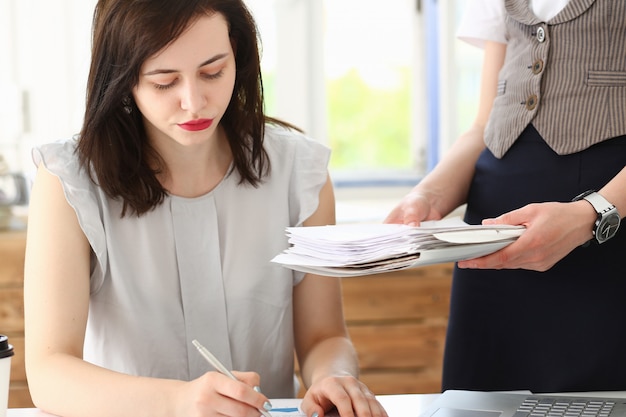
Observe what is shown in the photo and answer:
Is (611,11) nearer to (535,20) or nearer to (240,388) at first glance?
(535,20)

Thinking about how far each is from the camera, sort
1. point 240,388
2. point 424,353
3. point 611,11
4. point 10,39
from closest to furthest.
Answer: point 240,388
point 611,11
point 424,353
point 10,39

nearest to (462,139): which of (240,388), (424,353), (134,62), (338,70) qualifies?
(134,62)

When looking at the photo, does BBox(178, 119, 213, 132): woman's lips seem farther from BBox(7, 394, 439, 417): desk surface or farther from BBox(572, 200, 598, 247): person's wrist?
BBox(572, 200, 598, 247): person's wrist

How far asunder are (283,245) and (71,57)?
1827 millimetres

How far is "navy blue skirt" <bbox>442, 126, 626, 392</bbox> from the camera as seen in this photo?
138 centimetres

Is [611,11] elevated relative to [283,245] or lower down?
elevated

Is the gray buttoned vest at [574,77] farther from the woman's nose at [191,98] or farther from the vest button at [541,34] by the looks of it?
the woman's nose at [191,98]

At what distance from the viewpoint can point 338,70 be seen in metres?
3.27

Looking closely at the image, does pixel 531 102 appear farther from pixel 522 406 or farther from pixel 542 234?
pixel 522 406

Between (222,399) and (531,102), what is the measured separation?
2.30ft

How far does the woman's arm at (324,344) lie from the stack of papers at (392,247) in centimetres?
18

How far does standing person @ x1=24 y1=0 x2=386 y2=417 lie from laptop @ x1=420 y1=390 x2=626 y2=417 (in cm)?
16

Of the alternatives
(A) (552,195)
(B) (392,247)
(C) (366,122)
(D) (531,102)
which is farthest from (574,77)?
(C) (366,122)

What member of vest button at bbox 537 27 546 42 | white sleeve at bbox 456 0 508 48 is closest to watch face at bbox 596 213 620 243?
vest button at bbox 537 27 546 42
